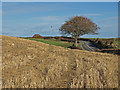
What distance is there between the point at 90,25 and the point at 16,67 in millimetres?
59527

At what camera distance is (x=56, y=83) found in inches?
392

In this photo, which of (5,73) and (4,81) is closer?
(4,81)

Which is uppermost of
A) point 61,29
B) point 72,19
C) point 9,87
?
point 72,19

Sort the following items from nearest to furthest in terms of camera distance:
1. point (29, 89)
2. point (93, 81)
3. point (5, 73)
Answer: point (29, 89), point (93, 81), point (5, 73)

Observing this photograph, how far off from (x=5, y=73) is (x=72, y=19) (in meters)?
62.4

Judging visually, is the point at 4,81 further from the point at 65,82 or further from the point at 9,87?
the point at 65,82

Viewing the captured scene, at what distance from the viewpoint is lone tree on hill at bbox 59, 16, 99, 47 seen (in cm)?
6850

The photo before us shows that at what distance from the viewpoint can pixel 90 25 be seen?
69750 mm

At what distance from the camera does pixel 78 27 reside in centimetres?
6862

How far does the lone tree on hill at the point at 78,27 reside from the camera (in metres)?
68.5

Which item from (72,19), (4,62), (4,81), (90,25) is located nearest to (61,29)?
(72,19)

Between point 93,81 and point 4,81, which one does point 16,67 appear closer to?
point 4,81

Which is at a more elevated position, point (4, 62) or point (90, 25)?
point (90, 25)

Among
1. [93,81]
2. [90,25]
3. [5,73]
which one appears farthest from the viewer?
[90,25]
